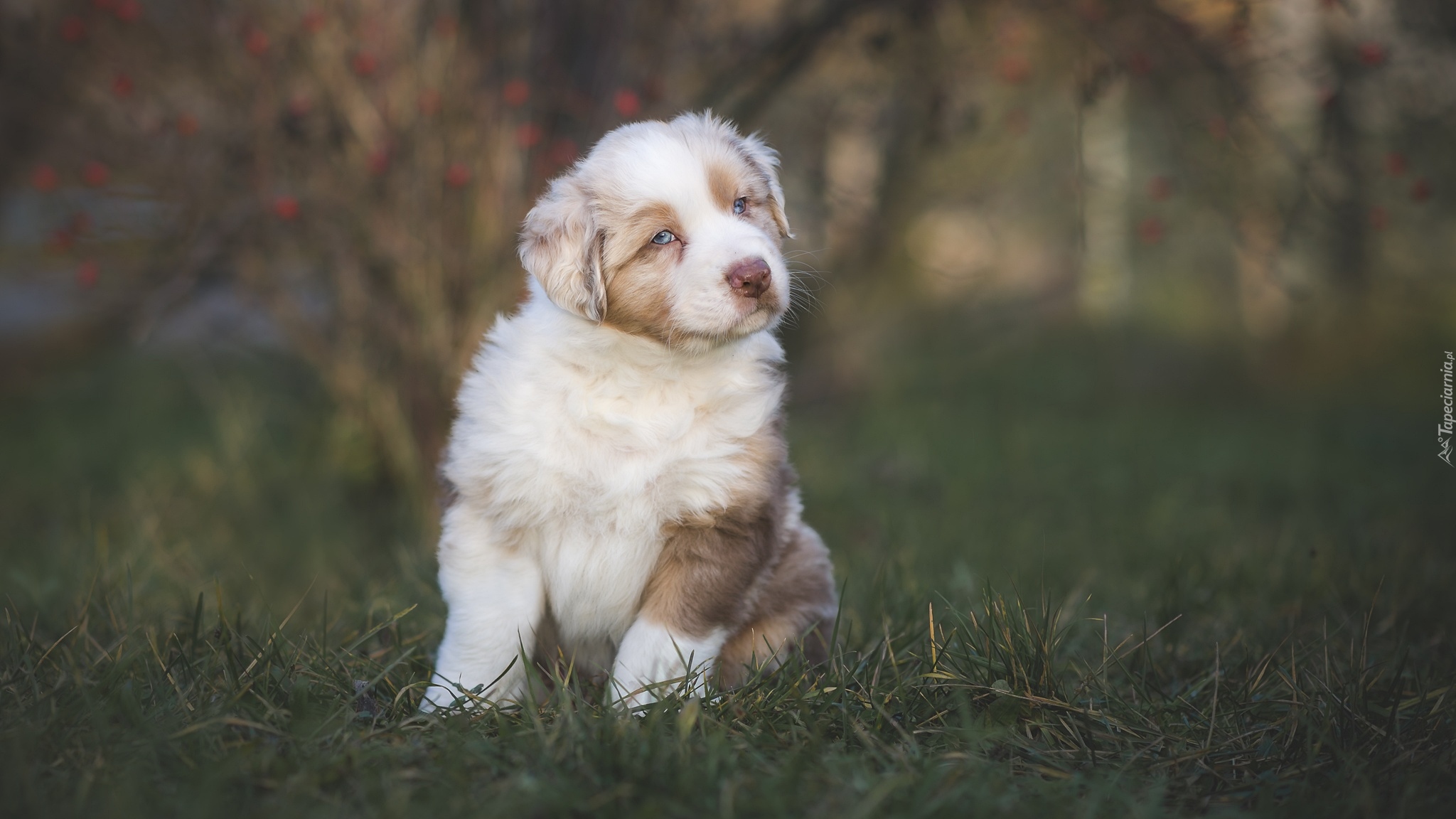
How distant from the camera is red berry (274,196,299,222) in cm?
392

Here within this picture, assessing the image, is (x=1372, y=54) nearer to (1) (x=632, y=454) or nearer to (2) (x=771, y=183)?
(2) (x=771, y=183)

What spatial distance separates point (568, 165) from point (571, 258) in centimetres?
119

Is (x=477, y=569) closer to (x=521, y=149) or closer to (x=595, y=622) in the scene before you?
(x=595, y=622)

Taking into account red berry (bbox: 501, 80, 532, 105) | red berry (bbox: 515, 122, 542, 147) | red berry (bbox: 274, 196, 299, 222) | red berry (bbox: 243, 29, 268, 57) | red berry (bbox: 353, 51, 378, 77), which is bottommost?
red berry (bbox: 274, 196, 299, 222)

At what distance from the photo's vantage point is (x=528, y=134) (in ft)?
13.0

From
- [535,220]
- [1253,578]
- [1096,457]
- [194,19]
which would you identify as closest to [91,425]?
[194,19]

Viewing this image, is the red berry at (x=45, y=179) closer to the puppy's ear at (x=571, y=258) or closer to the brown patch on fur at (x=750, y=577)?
the puppy's ear at (x=571, y=258)

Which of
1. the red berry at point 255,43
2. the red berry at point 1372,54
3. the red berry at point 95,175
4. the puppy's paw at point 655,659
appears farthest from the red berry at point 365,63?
the red berry at point 1372,54

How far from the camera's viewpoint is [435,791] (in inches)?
75.3

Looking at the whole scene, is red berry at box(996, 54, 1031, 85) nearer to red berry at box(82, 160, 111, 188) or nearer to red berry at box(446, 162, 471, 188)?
red berry at box(446, 162, 471, 188)

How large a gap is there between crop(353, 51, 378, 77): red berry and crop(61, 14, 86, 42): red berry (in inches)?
37.2

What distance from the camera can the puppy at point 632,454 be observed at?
2.49 metres

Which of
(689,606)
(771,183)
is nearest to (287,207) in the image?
(771,183)

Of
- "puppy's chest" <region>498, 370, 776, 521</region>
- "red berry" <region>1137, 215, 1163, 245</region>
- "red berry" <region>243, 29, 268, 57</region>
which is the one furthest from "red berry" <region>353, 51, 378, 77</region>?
"red berry" <region>1137, 215, 1163, 245</region>
